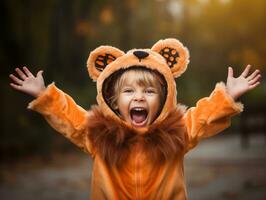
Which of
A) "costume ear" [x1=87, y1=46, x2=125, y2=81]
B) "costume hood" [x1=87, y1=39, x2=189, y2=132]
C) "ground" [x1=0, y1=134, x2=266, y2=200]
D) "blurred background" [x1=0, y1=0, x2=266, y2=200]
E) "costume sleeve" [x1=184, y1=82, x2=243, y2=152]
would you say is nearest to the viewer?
"costume sleeve" [x1=184, y1=82, x2=243, y2=152]

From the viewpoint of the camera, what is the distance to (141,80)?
3.21 m

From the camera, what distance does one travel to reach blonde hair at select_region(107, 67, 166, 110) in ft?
10.6

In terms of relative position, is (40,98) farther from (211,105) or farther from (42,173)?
(42,173)

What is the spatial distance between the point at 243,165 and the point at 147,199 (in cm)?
633

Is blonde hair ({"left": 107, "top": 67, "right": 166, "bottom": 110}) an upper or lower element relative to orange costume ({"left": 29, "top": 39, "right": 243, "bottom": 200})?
upper

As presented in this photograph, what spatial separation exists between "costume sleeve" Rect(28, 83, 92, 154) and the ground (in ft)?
11.7

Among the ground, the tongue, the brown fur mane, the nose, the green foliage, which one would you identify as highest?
the green foliage

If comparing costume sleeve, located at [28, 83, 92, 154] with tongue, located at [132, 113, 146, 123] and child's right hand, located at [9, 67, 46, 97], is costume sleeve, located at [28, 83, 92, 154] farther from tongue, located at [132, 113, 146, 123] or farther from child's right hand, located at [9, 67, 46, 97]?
tongue, located at [132, 113, 146, 123]

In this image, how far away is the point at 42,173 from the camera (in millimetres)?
8719

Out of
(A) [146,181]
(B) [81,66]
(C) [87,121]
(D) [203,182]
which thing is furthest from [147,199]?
(B) [81,66]

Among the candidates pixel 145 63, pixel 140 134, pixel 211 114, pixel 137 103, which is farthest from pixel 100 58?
pixel 211 114

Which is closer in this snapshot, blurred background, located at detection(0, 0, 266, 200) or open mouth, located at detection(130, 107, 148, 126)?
open mouth, located at detection(130, 107, 148, 126)

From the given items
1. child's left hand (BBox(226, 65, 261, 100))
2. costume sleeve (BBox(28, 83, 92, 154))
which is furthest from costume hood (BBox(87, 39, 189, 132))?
child's left hand (BBox(226, 65, 261, 100))

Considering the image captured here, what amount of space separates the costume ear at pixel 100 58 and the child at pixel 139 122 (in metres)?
0.10
